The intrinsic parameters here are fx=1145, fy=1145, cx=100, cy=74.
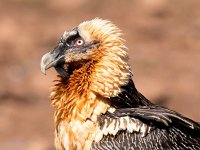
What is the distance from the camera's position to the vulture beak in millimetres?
12664

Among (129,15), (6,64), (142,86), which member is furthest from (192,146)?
(129,15)

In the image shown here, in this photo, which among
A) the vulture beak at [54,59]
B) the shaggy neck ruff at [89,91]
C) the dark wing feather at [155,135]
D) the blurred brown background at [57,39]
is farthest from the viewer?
the blurred brown background at [57,39]

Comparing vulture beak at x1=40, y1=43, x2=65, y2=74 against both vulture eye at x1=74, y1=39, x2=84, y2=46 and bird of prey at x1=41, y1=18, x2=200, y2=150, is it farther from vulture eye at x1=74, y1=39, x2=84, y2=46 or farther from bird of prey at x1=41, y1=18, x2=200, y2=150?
vulture eye at x1=74, y1=39, x2=84, y2=46

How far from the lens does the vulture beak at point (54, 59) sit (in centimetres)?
1266

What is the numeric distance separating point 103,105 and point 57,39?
480 inches

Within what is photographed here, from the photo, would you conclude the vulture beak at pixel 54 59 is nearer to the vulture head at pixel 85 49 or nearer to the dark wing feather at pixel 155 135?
the vulture head at pixel 85 49

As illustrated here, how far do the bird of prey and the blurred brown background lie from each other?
7611 mm

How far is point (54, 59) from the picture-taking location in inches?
500

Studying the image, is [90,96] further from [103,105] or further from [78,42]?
[78,42]

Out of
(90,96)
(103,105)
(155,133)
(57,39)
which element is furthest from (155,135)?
(57,39)

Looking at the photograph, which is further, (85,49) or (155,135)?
A: (85,49)

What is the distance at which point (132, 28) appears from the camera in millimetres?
25391

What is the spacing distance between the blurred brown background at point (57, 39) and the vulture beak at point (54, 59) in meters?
7.63

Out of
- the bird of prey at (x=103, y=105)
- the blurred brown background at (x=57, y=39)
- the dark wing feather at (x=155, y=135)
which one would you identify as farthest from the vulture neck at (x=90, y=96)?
the blurred brown background at (x=57, y=39)
